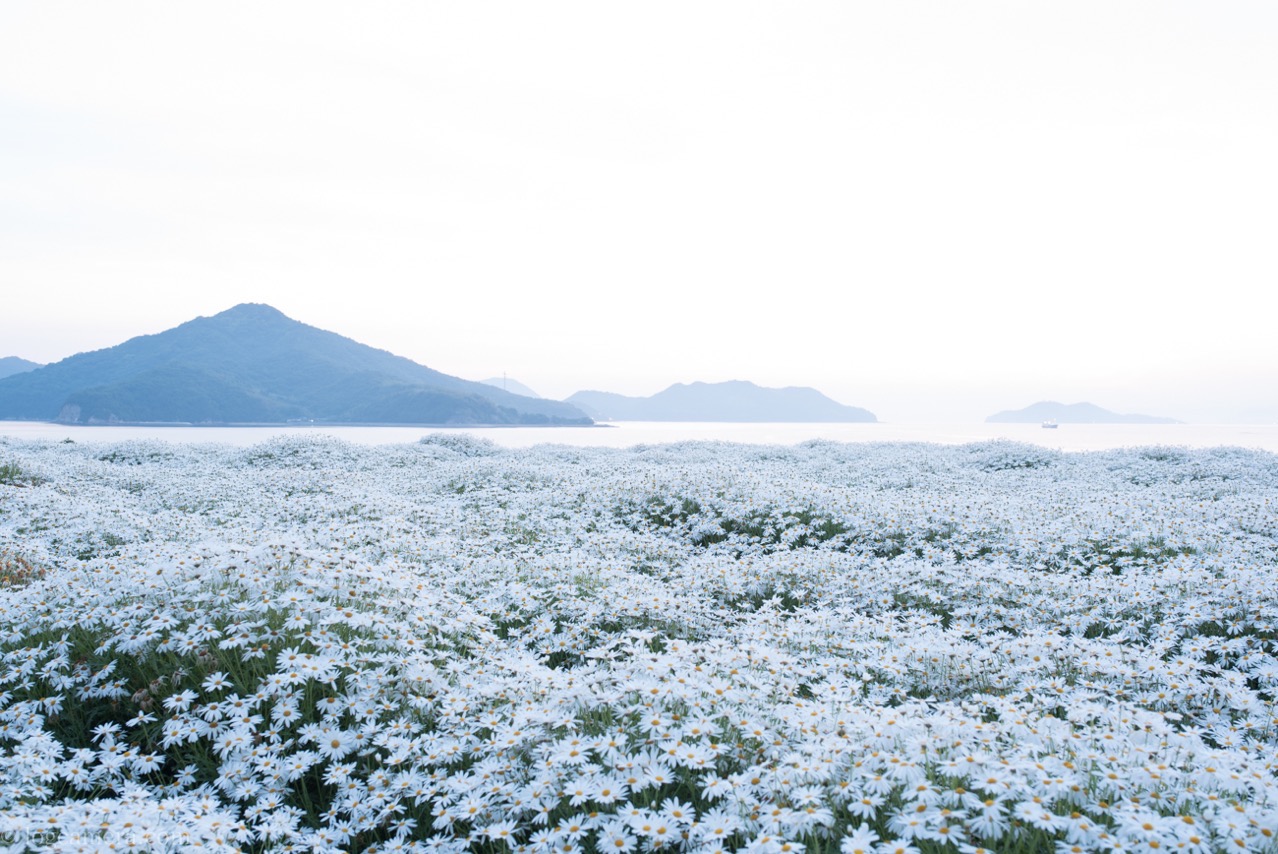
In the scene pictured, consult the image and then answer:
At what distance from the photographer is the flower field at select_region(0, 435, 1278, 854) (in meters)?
3.58

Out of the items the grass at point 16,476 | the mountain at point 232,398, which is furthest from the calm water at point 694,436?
the mountain at point 232,398

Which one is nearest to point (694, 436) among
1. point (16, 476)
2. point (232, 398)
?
point (16, 476)

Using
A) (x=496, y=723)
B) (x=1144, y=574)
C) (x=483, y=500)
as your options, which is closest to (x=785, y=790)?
(x=496, y=723)

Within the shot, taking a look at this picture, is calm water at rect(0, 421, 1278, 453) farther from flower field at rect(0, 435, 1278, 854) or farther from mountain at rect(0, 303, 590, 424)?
mountain at rect(0, 303, 590, 424)

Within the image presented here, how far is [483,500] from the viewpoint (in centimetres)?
1683

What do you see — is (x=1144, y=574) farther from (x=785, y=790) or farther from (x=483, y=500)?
(x=483, y=500)

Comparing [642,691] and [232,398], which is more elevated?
[232,398]

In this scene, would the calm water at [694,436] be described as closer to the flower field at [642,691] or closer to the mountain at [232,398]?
the flower field at [642,691]

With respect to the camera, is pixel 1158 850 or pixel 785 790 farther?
pixel 785 790

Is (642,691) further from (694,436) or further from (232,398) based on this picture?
(232,398)

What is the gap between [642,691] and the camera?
15.3 feet

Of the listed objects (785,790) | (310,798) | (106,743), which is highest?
(785,790)

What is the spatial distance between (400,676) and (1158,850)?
4727 mm

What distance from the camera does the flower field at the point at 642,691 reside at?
3.58 m
